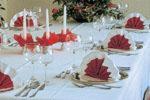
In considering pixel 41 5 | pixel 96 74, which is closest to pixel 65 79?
pixel 96 74

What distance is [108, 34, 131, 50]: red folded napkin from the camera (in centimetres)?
248

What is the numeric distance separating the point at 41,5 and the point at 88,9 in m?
1.83

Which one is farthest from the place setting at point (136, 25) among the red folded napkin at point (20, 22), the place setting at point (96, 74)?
the place setting at point (96, 74)

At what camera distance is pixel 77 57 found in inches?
91.1

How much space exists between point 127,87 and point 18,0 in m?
3.77

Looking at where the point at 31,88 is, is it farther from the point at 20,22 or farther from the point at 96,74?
the point at 20,22

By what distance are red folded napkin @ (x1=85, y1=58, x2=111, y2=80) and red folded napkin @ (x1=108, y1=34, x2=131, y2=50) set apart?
628mm

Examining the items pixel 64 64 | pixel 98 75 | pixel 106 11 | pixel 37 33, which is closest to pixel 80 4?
pixel 106 11

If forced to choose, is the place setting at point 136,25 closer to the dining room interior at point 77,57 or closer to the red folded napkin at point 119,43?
the dining room interior at point 77,57

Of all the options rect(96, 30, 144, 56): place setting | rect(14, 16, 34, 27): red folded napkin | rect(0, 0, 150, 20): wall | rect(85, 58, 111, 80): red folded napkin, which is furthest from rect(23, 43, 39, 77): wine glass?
rect(0, 0, 150, 20): wall

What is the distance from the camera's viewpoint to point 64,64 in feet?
7.16

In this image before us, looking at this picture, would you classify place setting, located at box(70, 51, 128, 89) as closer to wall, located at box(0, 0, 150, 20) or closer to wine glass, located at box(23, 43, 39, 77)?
wine glass, located at box(23, 43, 39, 77)

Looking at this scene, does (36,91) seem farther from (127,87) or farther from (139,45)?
(139,45)

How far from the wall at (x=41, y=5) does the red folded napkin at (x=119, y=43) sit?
252 centimetres
